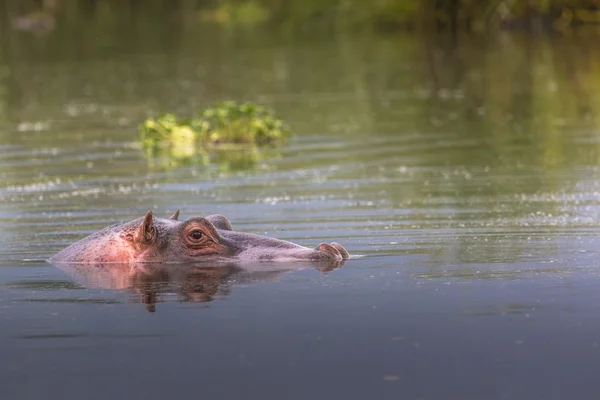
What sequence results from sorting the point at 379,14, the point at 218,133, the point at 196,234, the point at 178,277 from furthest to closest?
the point at 379,14 < the point at 218,133 < the point at 196,234 < the point at 178,277

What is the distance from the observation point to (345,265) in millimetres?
9359

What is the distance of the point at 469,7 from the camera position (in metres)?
54.0

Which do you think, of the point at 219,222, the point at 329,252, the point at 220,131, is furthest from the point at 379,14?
the point at 329,252

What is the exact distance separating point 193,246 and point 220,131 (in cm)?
996

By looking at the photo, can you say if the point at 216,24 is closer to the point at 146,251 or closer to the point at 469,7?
the point at 469,7

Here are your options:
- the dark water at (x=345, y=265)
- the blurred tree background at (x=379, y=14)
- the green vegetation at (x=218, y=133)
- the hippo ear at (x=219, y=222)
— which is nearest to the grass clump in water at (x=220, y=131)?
the green vegetation at (x=218, y=133)

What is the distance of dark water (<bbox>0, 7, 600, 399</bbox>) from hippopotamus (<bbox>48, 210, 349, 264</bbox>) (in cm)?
16

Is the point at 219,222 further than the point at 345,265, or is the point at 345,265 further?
the point at 219,222

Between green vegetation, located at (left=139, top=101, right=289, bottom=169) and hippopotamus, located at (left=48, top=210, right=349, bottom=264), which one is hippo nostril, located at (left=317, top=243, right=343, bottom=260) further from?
green vegetation, located at (left=139, top=101, right=289, bottom=169)

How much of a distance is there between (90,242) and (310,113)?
14.1m

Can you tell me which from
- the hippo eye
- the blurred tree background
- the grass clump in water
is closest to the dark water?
the hippo eye

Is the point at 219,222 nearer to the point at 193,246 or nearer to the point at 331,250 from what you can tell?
the point at 193,246

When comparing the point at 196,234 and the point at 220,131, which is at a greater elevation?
the point at 220,131

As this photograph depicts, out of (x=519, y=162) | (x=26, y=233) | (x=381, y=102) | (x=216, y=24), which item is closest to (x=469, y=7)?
(x=216, y=24)
